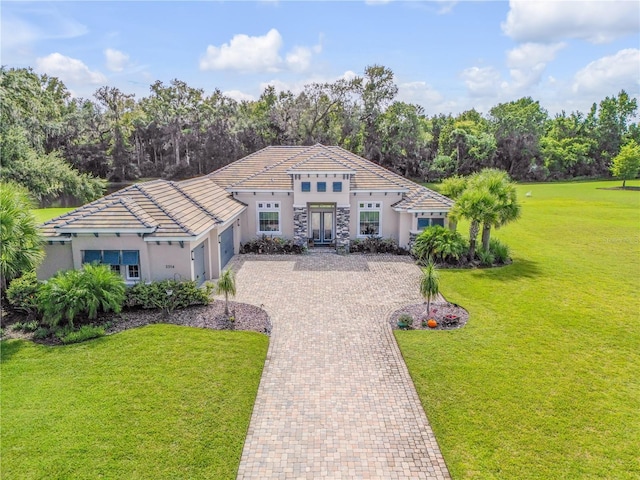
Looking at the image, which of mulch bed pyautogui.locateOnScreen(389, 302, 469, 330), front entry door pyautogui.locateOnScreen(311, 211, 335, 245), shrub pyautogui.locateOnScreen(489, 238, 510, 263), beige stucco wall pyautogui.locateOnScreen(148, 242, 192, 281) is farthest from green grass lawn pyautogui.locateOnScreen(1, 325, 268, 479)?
shrub pyautogui.locateOnScreen(489, 238, 510, 263)

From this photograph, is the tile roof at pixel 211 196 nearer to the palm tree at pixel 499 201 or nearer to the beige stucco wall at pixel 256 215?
the beige stucco wall at pixel 256 215

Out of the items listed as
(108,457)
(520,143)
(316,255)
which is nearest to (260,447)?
(108,457)

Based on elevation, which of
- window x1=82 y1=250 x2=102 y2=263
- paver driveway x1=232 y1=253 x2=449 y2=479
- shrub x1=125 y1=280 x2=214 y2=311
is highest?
window x1=82 y1=250 x2=102 y2=263

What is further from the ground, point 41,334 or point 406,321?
point 41,334

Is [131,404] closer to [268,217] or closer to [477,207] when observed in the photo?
[268,217]

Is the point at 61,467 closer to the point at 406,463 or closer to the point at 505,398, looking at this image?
A: the point at 406,463

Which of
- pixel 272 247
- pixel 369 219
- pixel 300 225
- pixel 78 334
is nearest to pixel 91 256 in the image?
pixel 78 334

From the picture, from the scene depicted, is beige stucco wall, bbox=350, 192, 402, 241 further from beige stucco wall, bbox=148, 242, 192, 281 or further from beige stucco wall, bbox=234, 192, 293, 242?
beige stucco wall, bbox=148, 242, 192, 281

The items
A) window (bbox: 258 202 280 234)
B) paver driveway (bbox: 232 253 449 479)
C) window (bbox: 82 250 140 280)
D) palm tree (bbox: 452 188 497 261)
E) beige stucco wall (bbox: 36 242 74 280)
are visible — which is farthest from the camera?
window (bbox: 258 202 280 234)
